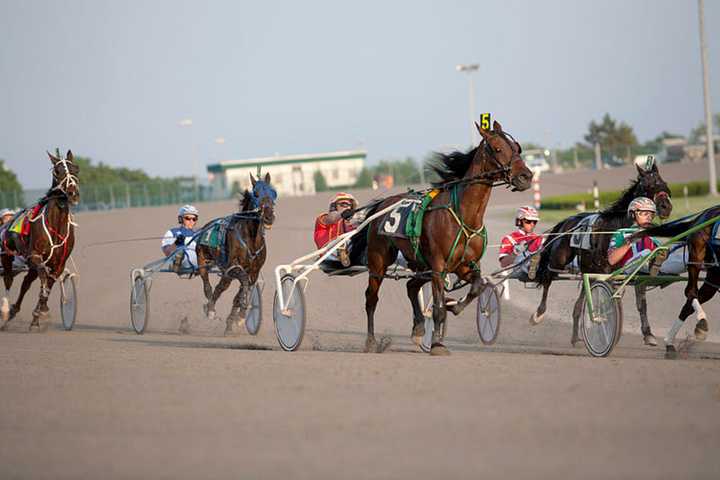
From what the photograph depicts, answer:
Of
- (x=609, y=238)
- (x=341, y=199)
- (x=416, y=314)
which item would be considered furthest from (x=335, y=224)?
(x=609, y=238)

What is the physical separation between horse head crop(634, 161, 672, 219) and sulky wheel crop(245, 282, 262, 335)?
463cm

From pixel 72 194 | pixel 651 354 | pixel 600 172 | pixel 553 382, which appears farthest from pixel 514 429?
pixel 600 172

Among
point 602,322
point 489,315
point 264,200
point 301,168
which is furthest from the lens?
point 301,168

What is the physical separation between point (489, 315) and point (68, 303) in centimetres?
622

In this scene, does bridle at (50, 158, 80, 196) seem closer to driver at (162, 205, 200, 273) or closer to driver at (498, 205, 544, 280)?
driver at (162, 205, 200, 273)

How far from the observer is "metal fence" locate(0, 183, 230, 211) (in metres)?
50.0

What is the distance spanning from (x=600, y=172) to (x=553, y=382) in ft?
150

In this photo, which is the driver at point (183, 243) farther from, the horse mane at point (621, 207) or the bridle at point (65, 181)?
the horse mane at point (621, 207)

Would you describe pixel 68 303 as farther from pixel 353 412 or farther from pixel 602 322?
pixel 353 412

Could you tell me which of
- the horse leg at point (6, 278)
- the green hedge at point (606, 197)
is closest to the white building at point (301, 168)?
the green hedge at point (606, 197)

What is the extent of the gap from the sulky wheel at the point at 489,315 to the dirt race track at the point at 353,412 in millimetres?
473

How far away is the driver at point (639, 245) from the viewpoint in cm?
1014

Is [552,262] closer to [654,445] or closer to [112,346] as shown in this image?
[112,346]

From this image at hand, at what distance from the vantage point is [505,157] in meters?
9.71
